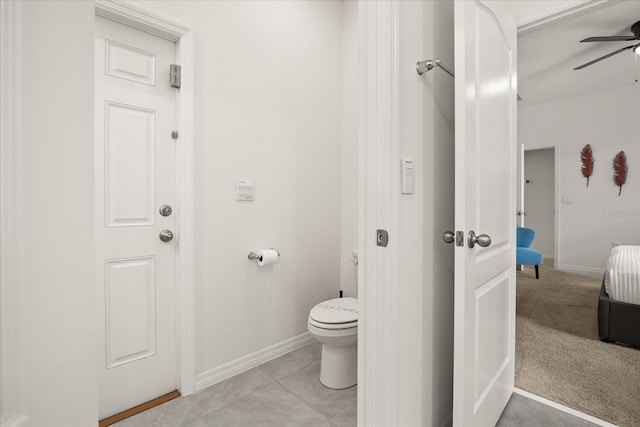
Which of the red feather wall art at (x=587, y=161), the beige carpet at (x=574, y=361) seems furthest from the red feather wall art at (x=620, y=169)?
the beige carpet at (x=574, y=361)

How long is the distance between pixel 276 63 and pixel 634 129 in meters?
4.85

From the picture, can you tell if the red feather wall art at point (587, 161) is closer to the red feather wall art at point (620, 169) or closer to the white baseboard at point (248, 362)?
the red feather wall art at point (620, 169)

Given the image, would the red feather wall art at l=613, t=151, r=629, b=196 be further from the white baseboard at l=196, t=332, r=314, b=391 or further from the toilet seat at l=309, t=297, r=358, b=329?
the white baseboard at l=196, t=332, r=314, b=391

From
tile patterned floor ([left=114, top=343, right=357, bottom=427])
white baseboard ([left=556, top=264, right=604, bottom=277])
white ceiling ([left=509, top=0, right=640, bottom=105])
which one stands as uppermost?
white ceiling ([left=509, top=0, right=640, bottom=105])

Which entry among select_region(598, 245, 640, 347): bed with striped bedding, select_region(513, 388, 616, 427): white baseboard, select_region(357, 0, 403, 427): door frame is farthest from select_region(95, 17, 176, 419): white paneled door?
select_region(598, 245, 640, 347): bed with striped bedding

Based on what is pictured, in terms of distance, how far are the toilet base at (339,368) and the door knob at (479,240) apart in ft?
3.38

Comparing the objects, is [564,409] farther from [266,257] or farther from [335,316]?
[266,257]

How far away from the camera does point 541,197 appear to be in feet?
Answer: 17.7

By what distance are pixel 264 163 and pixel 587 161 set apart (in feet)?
15.8

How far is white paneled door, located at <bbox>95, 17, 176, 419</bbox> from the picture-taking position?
148 centimetres

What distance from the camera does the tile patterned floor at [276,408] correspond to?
1470mm

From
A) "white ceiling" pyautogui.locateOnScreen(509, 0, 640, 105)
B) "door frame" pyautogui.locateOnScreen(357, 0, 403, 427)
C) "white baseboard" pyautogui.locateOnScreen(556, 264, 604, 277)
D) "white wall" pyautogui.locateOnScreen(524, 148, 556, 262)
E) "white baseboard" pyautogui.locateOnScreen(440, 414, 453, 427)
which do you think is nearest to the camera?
"door frame" pyautogui.locateOnScreen(357, 0, 403, 427)

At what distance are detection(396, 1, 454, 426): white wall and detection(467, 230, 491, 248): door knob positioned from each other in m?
0.17

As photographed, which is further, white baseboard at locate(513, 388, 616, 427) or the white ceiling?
the white ceiling
